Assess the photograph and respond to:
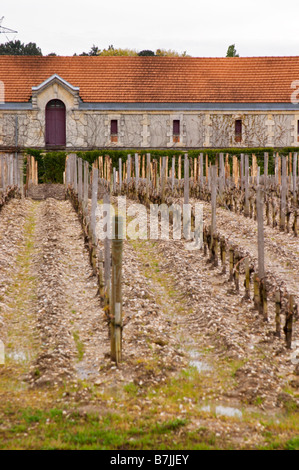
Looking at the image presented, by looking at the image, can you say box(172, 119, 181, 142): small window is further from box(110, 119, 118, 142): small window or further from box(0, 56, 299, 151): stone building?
box(110, 119, 118, 142): small window

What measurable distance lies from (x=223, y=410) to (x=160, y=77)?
30.9 meters

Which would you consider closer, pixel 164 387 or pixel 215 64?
pixel 164 387

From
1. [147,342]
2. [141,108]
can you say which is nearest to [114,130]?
[141,108]

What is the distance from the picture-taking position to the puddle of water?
6594 mm

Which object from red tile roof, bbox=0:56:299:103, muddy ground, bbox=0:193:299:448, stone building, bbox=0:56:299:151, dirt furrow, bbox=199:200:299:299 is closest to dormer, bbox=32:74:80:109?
stone building, bbox=0:56:299:151

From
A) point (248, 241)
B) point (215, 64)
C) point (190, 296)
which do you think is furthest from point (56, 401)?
point (215, 64)

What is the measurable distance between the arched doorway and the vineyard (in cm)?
1973

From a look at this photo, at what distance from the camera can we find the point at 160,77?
35.8 metres

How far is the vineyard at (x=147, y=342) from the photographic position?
6207mm

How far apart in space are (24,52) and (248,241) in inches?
2083

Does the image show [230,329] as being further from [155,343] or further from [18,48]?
[18,48]

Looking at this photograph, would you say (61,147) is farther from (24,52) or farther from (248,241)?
(24,52)

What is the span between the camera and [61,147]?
34.1 m

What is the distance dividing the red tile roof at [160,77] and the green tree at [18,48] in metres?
25.7
